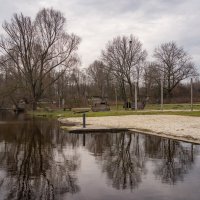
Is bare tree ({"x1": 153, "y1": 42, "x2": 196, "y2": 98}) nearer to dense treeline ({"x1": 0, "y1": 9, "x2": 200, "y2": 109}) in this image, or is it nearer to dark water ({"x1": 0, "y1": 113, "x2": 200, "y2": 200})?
dense treeline ({"x1": 0, "y1": 9, "x2": 200, "y2": 109})

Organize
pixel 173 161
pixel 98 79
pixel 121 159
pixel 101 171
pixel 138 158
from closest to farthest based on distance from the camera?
pixel 101 171 < pixel 173 161 < pixel 121 159 < pixel 138 158 < pixel 98 79

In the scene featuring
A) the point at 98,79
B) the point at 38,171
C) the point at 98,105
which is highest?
the point at 98,79

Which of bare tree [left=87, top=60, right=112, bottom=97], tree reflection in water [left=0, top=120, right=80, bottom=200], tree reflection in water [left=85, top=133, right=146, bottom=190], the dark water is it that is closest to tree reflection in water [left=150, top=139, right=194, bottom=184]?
the dark water

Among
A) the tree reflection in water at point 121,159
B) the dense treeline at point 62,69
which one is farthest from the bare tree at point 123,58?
the tree reflection in water at point 121,159

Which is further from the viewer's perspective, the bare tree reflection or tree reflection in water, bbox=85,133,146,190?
the bare tree reflection

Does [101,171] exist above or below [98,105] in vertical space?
below

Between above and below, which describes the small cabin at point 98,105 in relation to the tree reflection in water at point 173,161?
above

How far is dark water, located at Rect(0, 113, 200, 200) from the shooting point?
6.45 meters

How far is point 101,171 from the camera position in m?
8.40

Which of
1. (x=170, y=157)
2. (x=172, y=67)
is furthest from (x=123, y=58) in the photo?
(x=170, y=157)

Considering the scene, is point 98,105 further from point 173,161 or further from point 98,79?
point 98,79

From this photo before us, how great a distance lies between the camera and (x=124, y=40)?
6312 cm

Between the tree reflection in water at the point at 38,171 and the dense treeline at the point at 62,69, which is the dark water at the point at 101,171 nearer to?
the tree reflection in water at the point at 38,171

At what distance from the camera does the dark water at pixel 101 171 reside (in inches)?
254
